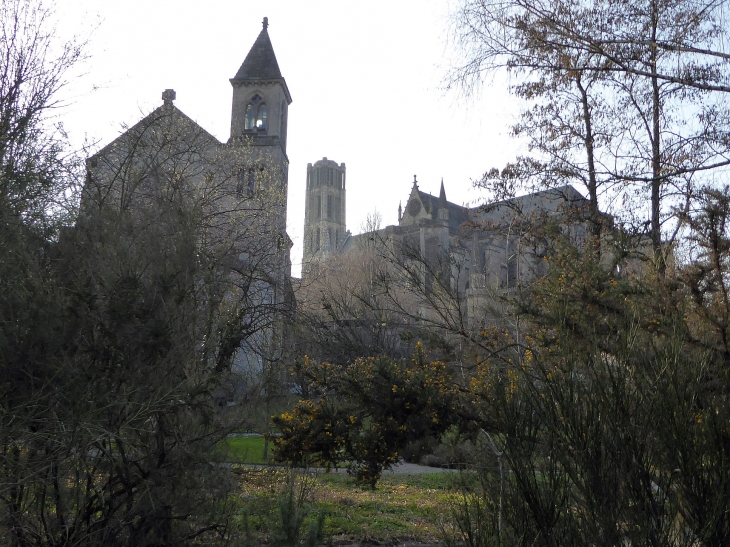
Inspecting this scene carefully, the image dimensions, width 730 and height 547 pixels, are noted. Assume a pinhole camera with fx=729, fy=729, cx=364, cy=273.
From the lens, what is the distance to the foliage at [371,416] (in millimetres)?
8836

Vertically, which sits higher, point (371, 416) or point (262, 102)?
point (262, 102)

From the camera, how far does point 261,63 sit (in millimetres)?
35906

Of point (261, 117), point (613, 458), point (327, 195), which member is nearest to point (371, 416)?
point (613, 458)

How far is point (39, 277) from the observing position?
594 cm

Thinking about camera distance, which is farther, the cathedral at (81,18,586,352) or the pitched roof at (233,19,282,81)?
the pitched roof at (233,19,282,81)

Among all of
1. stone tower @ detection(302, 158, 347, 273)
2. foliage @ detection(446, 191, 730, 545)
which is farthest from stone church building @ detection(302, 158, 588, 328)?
foliage @ detection(446, 191, 730, 545)

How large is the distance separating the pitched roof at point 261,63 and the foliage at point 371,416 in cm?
2816

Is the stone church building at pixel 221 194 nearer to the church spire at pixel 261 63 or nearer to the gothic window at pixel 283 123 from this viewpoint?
the gothic window at pixel 283 123

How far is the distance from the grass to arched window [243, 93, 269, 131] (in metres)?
23.3

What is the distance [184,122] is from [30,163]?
11.3 metres

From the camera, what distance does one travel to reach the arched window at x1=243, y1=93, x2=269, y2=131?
34781 mm

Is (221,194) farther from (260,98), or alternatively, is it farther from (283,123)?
(283,123)

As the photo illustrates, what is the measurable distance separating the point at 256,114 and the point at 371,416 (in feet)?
92.5

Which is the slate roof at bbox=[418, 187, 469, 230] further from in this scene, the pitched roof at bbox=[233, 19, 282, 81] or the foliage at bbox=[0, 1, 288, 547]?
the foliage at bbox=[0, 1, 288, 547]
